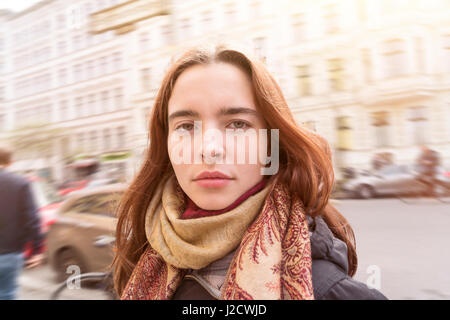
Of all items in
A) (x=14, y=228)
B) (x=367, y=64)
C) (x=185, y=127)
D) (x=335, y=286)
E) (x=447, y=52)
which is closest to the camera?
(x=335, y=286)

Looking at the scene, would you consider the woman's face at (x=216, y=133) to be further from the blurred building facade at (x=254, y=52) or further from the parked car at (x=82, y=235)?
the parked car at (x=82, y=235)

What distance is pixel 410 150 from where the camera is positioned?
50.8 inches

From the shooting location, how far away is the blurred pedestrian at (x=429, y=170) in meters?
1.26

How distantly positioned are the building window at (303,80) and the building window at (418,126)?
0.40 m

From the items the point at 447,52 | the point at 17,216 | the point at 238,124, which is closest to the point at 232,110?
the point at 238,124

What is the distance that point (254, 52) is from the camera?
104 centimetres

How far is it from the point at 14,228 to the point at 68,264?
1.12ft

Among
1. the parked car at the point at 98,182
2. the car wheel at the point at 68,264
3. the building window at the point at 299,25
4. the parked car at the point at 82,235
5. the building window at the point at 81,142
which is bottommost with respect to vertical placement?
the car wheel at the point at 68,264

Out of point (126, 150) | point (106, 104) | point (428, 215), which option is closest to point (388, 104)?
point (428, 215)

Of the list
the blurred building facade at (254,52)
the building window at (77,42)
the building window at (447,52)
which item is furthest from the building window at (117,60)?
the building window at (447,52)

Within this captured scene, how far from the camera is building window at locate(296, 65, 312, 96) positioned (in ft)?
4.66

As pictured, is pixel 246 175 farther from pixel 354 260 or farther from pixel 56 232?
pixel 56 232

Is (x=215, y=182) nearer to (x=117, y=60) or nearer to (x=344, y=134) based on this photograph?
(x=344, y=134)
